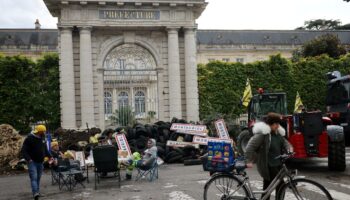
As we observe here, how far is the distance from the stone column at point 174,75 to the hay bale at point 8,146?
7.85 metres

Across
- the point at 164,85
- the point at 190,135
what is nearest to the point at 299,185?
the point at 190,135

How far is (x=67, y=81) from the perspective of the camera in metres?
20.9

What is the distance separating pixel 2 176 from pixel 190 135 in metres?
7.35

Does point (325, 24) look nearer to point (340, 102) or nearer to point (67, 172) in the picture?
point (340, 102)

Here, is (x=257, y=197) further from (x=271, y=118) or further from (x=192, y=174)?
(x=192, y=174)

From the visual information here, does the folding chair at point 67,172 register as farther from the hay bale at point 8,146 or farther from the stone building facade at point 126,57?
the stone building facade at point 126,57

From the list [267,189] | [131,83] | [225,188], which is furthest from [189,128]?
[267,189]

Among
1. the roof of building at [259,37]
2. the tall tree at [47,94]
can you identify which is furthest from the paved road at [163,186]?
the roof of building at [259,37]

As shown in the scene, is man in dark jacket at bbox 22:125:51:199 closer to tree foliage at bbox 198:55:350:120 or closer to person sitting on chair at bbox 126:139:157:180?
person sitting on chair at bbox 126:139:157:180

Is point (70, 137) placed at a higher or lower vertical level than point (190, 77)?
lower

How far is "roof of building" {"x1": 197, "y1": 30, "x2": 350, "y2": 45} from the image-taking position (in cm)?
6612

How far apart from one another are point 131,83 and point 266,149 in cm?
1538

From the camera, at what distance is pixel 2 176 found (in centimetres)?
1490

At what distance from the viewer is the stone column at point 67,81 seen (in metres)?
20.8
